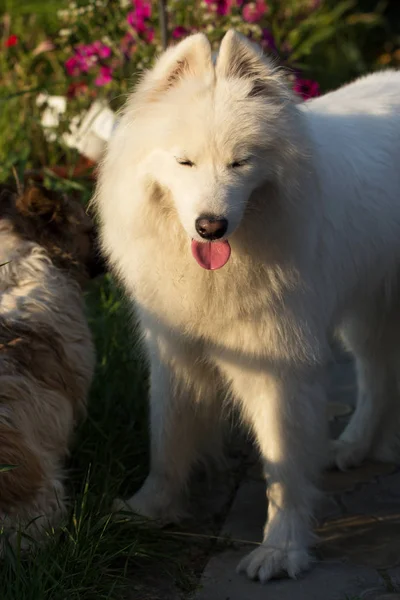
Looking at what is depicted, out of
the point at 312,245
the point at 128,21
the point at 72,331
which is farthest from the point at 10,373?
the point at 128,21

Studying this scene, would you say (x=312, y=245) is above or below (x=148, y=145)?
below

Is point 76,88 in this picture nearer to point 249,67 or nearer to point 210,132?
point 249,67

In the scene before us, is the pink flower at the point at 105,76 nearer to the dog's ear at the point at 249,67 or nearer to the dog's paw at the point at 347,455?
the dog's paw at the point at 347,455

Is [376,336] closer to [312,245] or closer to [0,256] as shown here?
[312,245]

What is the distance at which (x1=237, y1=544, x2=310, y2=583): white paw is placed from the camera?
3318mm

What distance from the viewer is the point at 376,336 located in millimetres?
3971

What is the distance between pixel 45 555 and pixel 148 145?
1.38 meters

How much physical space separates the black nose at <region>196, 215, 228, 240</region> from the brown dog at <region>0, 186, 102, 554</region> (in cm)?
92

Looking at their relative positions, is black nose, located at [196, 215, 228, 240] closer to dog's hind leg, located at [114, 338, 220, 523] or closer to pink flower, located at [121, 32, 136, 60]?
dog's hind leg, located at [114, 338, 220, 523]

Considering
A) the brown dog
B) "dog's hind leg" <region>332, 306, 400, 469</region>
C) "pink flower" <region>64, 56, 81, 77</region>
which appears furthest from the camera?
"pink flower" <region>64, 56, 81, 77</region>

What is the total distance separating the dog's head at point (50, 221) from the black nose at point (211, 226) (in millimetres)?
1137

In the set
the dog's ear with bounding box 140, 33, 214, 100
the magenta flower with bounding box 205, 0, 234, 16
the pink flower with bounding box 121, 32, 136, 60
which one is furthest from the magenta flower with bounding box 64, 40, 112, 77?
the dog's ear with bounding box 140, 33, 214, 100

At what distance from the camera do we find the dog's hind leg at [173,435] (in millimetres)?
3559

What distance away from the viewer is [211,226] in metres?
2.64
